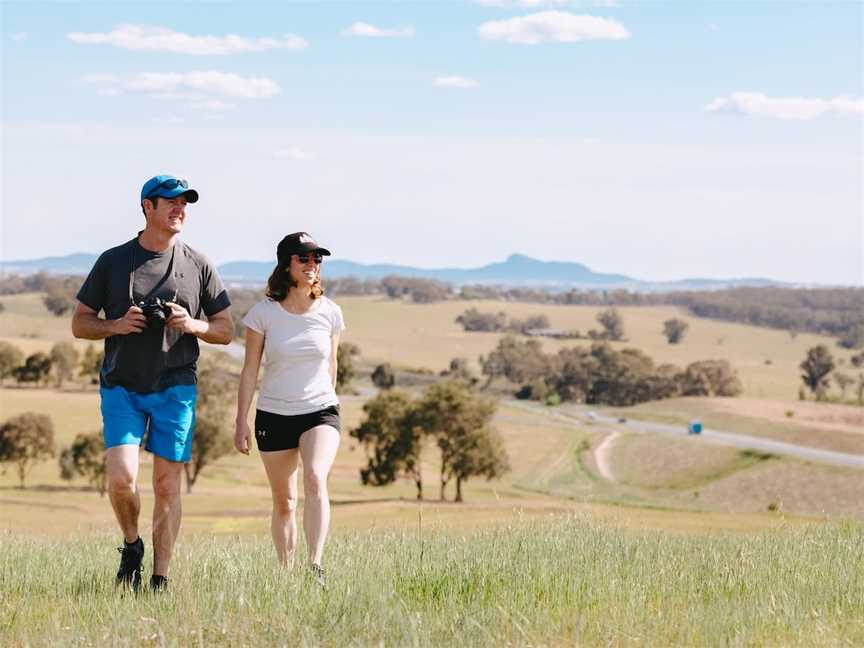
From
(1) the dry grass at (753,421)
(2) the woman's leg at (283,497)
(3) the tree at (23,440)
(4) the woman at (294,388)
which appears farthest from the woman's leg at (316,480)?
(1) the dry grass at (753,421)

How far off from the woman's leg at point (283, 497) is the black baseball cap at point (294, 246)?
1.26 metres

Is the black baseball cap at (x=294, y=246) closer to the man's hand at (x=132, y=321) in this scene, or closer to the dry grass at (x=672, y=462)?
the man's hand at (x=132, y=321)

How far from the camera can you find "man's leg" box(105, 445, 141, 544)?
7.36 metres

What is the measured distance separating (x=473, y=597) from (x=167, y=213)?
3014 mm

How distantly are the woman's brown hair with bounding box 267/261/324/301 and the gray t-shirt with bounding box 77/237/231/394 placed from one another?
486 mm

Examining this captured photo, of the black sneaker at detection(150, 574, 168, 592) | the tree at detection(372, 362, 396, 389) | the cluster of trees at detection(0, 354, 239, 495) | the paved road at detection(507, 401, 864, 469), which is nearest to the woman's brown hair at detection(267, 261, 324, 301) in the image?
the black sneaker at detection(150, 574, 168, 592)

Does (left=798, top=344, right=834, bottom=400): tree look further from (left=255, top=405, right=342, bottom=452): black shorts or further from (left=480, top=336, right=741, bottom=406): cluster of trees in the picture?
(left=255, top=405, right=342, bottom=452): black shorts

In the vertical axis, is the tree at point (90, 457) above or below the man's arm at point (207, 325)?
below

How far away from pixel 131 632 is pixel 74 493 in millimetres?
72387

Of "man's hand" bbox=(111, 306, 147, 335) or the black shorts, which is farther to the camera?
the black shorts

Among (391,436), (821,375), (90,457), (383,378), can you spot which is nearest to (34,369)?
(383,378)

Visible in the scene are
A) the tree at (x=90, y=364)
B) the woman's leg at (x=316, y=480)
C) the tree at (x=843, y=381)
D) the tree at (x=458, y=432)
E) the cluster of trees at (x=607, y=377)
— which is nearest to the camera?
the woman's leg at (x=316, y=480)

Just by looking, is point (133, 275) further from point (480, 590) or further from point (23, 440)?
point (23, 440)

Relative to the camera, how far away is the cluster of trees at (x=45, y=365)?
121500 mm
